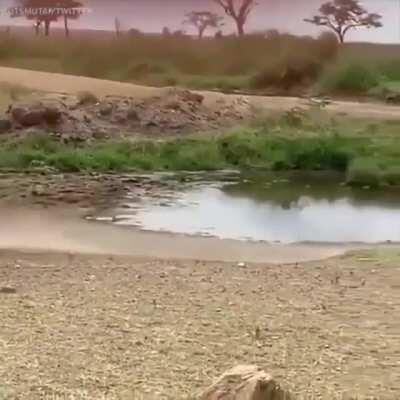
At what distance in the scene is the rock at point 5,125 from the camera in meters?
17.4

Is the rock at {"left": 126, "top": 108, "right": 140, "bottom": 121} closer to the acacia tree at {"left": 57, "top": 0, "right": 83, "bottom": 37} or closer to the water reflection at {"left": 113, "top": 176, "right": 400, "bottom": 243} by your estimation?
the water reflection at {"left": 113, "top": 176, "right": 400, "bottom": 243}

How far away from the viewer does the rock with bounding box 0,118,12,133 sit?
57.1 feet

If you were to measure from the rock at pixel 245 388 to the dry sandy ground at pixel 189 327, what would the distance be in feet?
2.84

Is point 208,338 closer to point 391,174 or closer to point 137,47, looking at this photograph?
point 391,174

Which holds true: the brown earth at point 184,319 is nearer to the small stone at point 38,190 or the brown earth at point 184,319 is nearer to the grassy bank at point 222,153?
the small stone at point 38,190

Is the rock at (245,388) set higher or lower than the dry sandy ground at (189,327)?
higher

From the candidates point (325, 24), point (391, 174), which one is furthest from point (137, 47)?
point (391, 174)

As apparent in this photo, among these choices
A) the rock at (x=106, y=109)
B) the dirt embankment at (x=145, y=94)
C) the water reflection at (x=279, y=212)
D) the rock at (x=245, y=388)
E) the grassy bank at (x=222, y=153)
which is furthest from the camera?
the dirt embankment at (x=145, y=94)

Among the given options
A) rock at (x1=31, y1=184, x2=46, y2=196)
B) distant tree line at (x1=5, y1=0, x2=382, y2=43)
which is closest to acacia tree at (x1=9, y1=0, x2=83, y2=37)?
distant tree line at (x1=5, y1=0, x2=382, y2=43)

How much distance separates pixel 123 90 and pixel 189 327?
14952 millimetres

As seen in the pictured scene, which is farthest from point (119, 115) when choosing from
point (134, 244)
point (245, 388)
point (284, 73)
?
point (245, 388)

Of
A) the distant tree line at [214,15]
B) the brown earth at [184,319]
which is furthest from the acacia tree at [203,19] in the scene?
the brown earth at [184,319]

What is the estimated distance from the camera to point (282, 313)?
6.94 meters

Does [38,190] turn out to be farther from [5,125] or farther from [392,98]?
[392,98]
